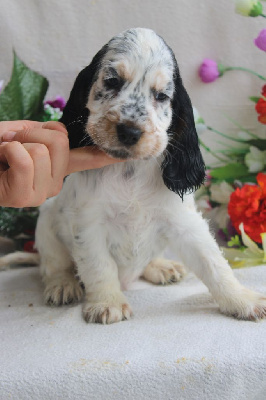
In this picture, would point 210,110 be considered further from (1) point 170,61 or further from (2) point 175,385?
(2) point 175,385

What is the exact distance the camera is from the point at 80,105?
2.67 m

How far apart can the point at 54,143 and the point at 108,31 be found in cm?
234

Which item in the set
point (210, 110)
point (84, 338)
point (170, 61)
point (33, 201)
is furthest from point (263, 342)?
point (210, 110)

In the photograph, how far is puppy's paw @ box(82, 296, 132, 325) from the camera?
105 inches

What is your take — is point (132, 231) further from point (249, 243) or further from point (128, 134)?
point (249, 243)

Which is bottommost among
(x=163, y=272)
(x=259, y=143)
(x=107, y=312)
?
(x=163, y=272)

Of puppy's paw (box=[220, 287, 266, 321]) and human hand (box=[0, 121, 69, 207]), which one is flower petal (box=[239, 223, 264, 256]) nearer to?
puppy's paw (box=[220, 287, 266, 321])

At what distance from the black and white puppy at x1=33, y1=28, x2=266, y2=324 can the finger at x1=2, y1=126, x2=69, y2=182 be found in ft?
0.60

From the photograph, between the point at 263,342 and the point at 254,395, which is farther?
the point at 263,342

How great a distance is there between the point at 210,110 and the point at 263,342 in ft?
8.28

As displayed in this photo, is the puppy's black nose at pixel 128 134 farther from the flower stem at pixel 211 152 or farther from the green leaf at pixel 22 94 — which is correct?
the flower stem at pixel 211 152

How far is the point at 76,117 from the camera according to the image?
8.76 ft

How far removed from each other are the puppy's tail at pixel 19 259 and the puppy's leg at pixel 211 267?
1143 mm

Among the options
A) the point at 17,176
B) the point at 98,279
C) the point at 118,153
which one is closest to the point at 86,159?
the point at 118,153
